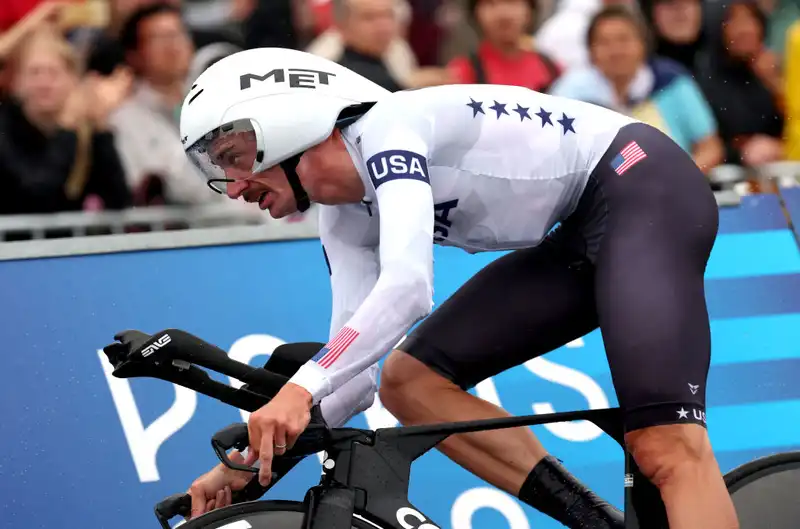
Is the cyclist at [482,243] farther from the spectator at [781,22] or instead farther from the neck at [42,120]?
the spectator at [781,22]

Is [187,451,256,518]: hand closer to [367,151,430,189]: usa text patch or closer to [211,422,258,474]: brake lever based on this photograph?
[211,422,258,474]: brake lever

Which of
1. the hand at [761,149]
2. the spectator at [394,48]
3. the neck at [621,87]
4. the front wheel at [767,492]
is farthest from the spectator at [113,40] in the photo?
the front wheel at [767,492]

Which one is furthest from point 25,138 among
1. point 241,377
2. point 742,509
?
point 742,509

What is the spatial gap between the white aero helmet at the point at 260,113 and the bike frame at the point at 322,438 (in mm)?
518

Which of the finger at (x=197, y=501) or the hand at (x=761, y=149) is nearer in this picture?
the finger at (x=197, y=501)

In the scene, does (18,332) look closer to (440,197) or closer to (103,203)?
(103,203)

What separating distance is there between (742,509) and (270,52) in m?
1.84

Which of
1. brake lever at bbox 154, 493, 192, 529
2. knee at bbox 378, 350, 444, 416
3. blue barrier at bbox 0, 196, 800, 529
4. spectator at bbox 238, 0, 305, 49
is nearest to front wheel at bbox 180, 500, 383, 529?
brake lever at bbox 154, 493, 192, 529

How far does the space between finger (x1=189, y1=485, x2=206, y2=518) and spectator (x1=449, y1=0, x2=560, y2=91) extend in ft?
13.1

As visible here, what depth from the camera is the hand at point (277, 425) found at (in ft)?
10.8

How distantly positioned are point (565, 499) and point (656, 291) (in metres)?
0.68

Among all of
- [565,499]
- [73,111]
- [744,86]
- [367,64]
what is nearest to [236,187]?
[565,499]

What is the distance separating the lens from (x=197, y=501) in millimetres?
3814

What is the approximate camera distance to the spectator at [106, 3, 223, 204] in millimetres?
6684
